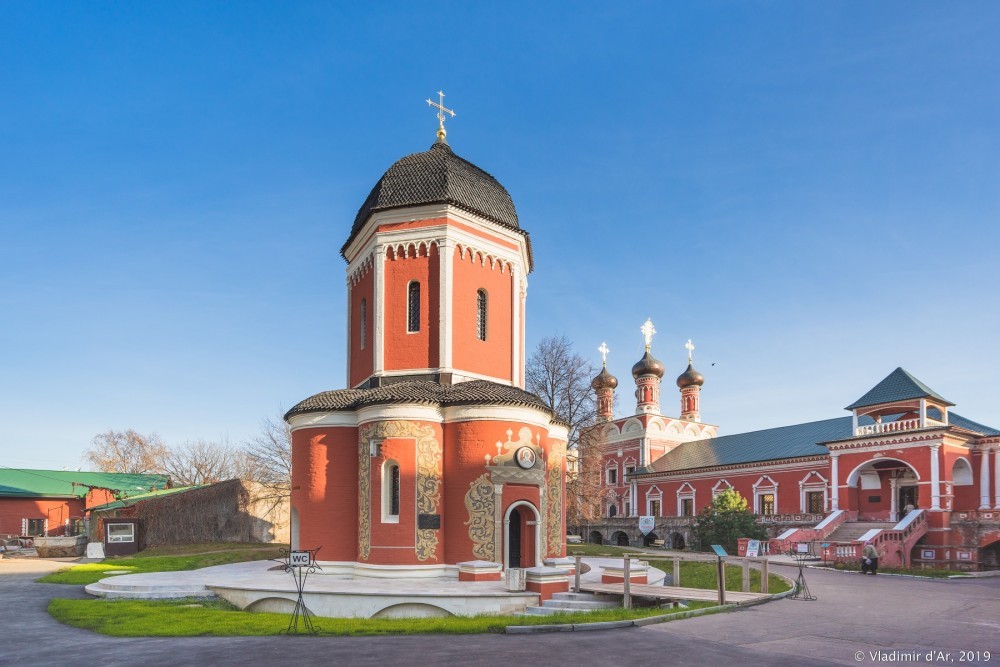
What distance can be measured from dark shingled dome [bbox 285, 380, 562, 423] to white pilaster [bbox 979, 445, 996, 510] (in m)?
20.8

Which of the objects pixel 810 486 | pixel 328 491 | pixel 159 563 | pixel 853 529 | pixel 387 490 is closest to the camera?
pixel 387 490

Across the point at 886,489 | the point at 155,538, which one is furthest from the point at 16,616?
the point at 886,489

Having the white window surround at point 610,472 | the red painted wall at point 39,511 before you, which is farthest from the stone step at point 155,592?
the white window surround at point 610,472

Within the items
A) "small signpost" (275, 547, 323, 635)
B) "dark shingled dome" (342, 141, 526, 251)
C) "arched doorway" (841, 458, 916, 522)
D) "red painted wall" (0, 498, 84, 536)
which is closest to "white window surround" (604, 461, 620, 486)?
"arched doorway" (841, 458, 916, 522)

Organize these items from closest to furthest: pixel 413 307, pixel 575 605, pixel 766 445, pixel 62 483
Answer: pixel 575 605 < pixel 413 307 < pixel 766 445 < pixel 62 483

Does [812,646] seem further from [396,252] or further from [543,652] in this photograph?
[396,252]

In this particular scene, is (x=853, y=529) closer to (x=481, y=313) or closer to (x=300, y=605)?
(x=481, y=313)

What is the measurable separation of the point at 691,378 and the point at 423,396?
37.6 m

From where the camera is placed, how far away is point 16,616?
45.3 feet

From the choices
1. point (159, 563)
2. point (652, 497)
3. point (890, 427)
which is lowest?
point (652, 497)

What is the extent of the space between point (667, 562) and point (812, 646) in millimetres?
17806

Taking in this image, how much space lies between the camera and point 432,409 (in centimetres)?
1808

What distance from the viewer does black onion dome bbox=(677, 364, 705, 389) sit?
5241 cm

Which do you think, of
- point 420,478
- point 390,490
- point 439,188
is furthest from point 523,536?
point 439,188
